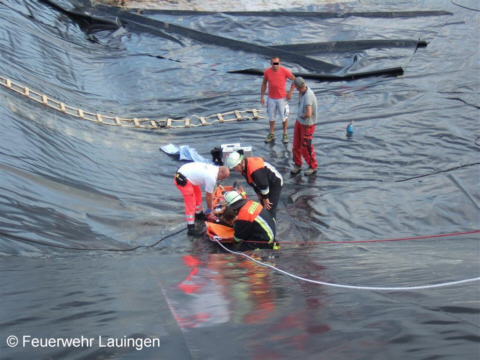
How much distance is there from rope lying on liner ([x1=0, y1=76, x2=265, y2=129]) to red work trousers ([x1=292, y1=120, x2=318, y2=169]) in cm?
182

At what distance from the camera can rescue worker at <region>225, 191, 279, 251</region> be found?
569 cm

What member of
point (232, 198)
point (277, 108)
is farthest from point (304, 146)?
point (232, 198)

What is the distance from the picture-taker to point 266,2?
13.8m

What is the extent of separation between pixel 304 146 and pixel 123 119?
3.58m

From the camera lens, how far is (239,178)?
780 centimetres

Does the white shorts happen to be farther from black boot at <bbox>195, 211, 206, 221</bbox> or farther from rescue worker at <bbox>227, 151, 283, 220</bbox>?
black boot at <bbox>195, 211, 206, 221</bbox>

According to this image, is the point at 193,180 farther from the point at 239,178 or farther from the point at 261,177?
the point at 239,178

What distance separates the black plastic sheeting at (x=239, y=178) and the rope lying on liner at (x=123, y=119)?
0.21 m

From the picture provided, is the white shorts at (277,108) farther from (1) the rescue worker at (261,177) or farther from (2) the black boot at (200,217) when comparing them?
(2) the black boot at (200,217)

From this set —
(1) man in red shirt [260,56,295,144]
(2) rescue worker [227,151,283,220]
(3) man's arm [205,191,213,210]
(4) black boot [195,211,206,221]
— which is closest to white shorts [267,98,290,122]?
(1) man in red shirt [260,56,295,144]

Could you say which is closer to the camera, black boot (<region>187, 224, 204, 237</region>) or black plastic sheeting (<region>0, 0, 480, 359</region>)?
black plastic sheeting (<region>0, 0, 480, 359</region>)

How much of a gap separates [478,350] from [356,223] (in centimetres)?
393

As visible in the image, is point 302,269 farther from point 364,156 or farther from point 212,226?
point 364,156

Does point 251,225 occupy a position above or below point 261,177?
below
